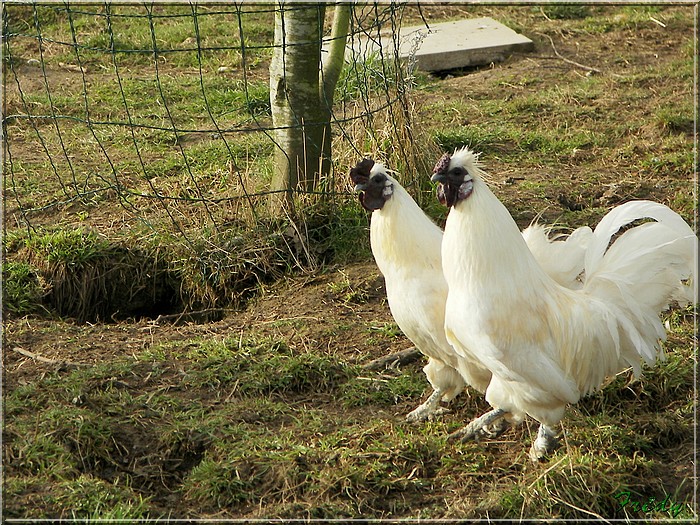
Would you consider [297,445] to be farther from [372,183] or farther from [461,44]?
[461,44]

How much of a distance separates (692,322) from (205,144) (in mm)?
4386

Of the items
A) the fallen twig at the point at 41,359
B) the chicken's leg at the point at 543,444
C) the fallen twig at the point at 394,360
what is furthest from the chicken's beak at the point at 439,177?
the fallen twig at the point at 41,359

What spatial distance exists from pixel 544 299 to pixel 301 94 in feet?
8.49

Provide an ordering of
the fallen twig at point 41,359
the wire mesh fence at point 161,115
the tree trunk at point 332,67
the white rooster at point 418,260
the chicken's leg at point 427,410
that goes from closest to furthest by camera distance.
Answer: the white rooster at point 418,260, the chicken's leg at point 427,410, the fallen twig at point 41,359, the tree trunk at point 332,67, the wire mesh fence at point 161,115

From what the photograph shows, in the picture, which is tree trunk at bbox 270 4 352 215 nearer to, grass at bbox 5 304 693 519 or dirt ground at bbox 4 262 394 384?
dirt ground at bbox 4 262 394 384

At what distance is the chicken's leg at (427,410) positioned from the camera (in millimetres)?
4563

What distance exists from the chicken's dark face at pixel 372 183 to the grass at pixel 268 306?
1.06 meters

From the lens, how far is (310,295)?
5.69 meters

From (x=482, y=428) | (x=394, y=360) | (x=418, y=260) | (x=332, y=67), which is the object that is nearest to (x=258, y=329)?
(x=394, y=360)

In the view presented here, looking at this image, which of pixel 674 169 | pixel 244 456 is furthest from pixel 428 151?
pixel 244 456

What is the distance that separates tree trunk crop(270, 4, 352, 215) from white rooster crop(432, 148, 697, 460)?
84.8 inches

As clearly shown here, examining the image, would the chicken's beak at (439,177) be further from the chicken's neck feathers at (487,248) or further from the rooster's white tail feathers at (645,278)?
the rooster's white tail feathers at (645,278)

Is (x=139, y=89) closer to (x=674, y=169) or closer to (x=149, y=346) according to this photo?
(x=149, y=346)

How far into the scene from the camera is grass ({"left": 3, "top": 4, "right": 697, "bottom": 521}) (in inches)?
157
